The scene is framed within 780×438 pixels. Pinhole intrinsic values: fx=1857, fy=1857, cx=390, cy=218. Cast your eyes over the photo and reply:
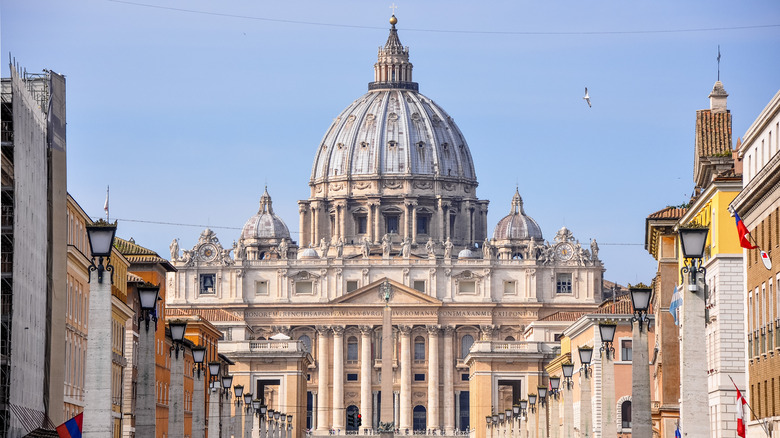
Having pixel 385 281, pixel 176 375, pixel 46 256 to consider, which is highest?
pixel 385 281

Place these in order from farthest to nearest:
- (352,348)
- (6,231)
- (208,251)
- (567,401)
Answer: (208,251) → (352,348) → (567,401) → (6,231)

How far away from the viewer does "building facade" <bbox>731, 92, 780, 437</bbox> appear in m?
41.2

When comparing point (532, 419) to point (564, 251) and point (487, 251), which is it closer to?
point (487, 251)

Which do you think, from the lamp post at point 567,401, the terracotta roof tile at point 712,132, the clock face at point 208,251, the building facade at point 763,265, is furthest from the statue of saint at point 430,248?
the building facade at point 763,265

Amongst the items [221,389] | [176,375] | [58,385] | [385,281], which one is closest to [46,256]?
[58,385]

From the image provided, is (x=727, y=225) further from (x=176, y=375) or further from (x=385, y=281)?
(x=385, y=281)

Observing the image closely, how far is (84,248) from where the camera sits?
6178 cm

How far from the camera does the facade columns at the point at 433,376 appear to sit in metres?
176

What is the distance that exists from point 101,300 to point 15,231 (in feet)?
51.9

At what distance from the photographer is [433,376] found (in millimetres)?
178125

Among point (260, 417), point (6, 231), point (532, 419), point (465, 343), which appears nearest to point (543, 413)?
point (532, 419)

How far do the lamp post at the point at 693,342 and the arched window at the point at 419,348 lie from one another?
501 ft

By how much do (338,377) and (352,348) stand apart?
4157mm

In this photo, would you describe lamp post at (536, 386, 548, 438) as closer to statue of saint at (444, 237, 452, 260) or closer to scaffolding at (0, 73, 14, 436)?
scaffolding at (0, 73, 14, 436)
